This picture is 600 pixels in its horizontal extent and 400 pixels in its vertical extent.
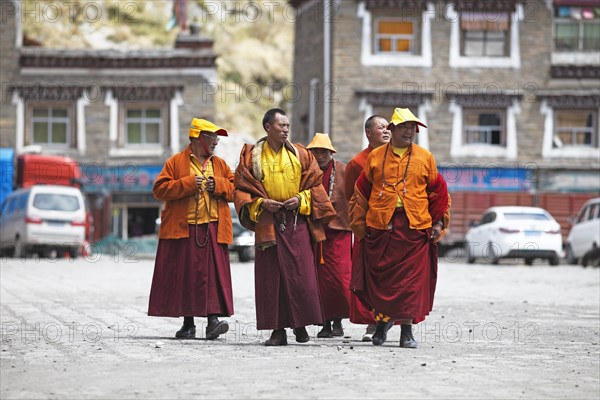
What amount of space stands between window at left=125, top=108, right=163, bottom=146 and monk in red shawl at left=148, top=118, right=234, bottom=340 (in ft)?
99.0

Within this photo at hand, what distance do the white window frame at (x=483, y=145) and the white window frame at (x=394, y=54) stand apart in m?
1.59

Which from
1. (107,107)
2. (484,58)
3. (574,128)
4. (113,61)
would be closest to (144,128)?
(107,107)

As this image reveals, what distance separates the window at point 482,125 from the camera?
41375 millimetres

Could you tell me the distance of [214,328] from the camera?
11.6m

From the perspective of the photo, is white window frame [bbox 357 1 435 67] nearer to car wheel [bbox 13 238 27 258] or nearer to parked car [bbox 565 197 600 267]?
parked car [bbox 565 197 600 267]

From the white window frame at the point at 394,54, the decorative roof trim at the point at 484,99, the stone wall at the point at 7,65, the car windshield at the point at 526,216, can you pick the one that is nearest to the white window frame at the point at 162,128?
the stone wall at the point at 7,65

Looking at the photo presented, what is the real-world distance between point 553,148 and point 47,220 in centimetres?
1656

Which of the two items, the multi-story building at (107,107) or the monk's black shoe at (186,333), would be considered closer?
the monk's black shoe at (186,333)

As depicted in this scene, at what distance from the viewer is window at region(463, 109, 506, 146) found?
41375 millimetres

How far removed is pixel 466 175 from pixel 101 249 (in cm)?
1107

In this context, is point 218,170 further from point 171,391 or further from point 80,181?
point 80,181

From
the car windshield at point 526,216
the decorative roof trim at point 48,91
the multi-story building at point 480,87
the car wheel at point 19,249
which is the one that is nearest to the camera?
the car windshield at point 526,216

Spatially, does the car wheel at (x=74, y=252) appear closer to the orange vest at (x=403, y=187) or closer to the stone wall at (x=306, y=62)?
the stone wall at (x=306, y=62)

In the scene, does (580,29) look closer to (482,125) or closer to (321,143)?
(482,125)
